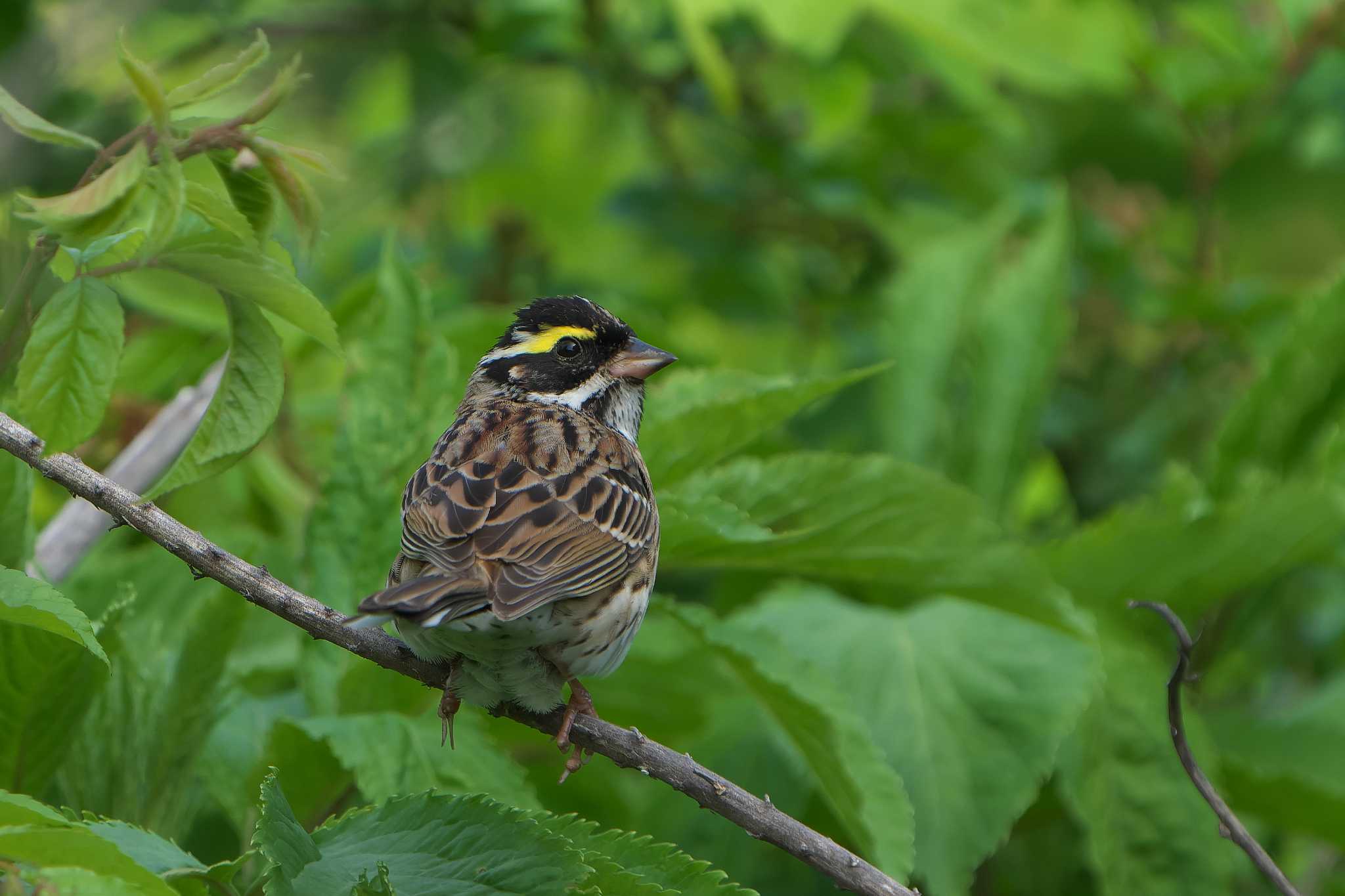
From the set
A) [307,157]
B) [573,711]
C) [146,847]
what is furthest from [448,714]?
[307,157]

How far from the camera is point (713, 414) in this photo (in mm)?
2365

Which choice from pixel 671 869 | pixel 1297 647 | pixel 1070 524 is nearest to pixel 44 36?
pixel 671 869

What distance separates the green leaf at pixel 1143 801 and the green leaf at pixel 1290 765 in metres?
0.16

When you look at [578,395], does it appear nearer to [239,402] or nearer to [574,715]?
[574,715]

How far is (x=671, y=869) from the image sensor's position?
65.2 inches

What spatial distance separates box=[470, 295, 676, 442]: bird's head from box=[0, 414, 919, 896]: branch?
1.24 m

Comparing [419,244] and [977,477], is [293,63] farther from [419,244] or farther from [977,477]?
[419,244]

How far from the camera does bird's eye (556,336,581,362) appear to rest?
116 inches

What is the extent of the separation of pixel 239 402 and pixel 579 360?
1393mm

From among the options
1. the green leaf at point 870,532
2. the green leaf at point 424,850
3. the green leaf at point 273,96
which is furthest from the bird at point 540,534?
the green leaf at point 273,96

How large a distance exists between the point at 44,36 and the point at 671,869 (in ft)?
7.57

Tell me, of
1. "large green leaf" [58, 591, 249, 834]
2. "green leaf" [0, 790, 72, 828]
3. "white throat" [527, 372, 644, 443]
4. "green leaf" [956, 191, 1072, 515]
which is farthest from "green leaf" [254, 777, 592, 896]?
"green leaf" [956, 191, 1072, 515]

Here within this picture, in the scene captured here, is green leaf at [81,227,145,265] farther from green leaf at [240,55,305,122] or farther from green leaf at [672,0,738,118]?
green leaf at [672,0,738,118]

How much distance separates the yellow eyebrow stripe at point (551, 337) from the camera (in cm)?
294
